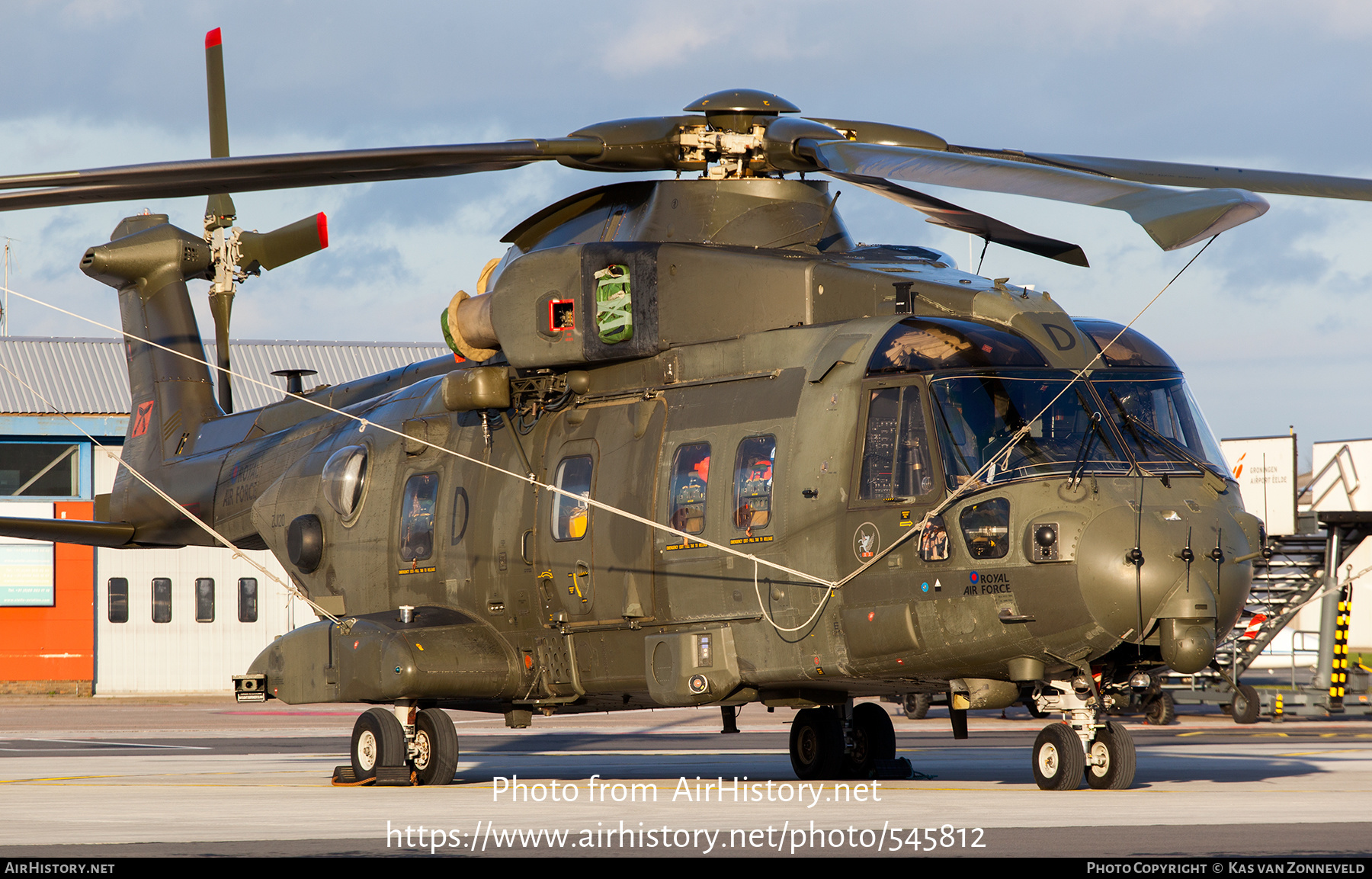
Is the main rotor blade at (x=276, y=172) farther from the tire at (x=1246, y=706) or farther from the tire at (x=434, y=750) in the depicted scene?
the tire at (x=1246, y=706)

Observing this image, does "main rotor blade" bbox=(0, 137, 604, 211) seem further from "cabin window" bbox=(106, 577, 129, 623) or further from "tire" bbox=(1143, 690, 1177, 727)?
"cabin window" bbox=(106, 577, 129, 623)

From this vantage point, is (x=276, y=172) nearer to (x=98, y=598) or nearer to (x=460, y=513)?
(x=460, y=513)

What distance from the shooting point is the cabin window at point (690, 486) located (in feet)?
39.1

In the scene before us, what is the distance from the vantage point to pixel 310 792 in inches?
511

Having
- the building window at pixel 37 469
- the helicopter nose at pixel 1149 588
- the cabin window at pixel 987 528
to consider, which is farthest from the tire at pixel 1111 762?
the building window at pixel 37 469

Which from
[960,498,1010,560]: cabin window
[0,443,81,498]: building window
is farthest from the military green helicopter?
[0,443,81,498]: building window

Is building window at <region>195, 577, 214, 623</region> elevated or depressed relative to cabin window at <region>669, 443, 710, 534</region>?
depressed

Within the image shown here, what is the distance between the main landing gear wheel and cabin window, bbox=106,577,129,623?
109 ft

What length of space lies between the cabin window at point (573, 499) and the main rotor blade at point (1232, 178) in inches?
187

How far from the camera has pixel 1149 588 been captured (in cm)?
1012

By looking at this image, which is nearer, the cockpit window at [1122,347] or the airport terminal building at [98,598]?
the cockpit window at [1122,347]

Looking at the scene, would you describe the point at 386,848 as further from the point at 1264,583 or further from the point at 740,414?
the point at 1264,583

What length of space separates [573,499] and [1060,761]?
450 cm

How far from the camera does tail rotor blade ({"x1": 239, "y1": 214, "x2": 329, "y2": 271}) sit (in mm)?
17078
